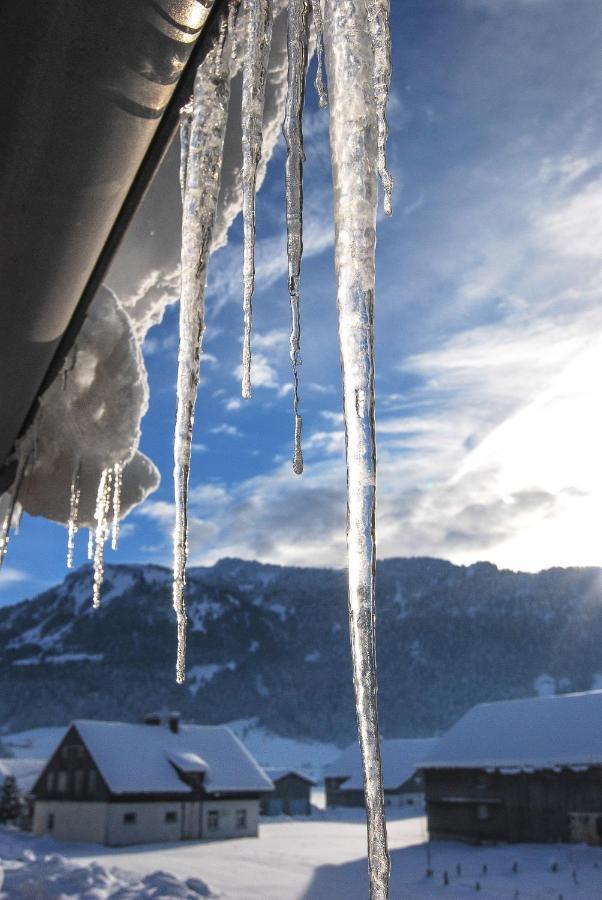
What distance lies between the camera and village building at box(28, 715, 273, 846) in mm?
26953

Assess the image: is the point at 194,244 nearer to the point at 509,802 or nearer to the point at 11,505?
the point at 11,505

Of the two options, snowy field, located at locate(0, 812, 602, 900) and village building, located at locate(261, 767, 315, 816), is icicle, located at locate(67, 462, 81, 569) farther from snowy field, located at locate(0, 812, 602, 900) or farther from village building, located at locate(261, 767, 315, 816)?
village building, located at locate(261, 767, 315, 816)

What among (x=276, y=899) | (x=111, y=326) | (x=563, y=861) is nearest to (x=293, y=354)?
(x=111, y=326)

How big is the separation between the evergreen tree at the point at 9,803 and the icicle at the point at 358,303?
42251 millimetres

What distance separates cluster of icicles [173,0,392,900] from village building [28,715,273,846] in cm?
2907

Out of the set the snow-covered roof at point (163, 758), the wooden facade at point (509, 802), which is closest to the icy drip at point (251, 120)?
the wooden facade at point (509, 802)

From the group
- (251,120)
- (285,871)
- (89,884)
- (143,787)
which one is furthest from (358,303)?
(143,787)

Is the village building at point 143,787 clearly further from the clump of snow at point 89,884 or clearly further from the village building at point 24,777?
the clump of snow at point 89,884

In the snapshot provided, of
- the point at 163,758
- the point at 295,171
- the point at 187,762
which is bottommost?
the point at 187,762

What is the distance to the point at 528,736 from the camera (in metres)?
23.2

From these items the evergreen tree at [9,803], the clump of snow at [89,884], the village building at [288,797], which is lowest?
the village building at [288,797]

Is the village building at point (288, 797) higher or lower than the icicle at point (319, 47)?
lower

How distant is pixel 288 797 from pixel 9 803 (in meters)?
18.3

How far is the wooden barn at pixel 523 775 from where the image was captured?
66.9 ft
